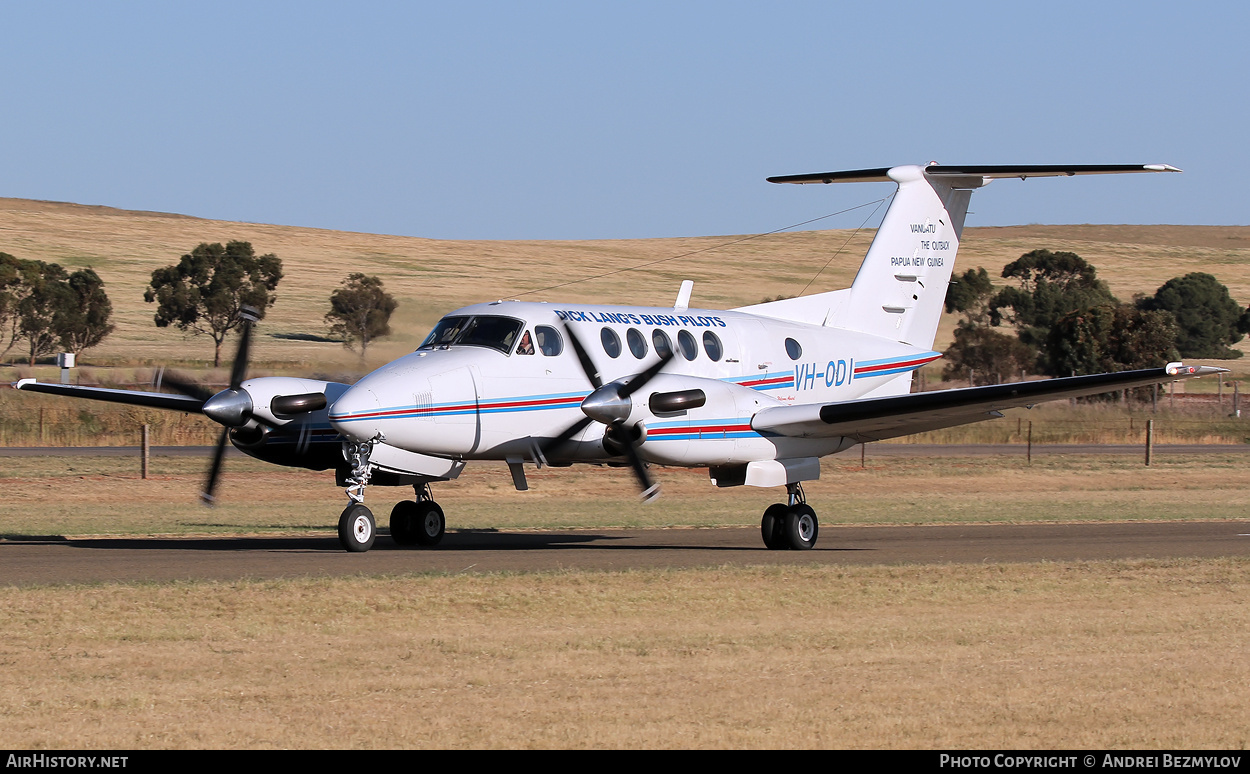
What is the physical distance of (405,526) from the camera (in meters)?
21.2

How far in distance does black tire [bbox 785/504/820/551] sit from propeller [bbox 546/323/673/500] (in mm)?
2752

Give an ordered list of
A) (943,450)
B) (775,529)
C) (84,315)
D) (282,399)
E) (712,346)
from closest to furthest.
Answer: (282,399)
(775,529)
(712,346)
(943,450)
(84,315)

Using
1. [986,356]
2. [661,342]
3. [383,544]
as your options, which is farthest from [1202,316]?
[383,544]

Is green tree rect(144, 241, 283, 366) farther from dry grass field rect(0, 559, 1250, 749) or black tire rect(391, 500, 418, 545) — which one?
dry grass field rect(0, 559, 1250, 749)

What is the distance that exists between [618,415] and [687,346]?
282 centimetres

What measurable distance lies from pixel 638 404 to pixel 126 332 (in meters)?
70.3

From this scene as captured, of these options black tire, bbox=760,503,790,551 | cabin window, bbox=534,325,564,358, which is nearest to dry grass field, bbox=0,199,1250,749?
cabin window, bbox=534,325,564,358

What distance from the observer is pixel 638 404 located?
19.4 m

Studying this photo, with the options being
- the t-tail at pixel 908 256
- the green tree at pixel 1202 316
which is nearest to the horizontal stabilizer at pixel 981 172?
the t-tail at pixel 908 256

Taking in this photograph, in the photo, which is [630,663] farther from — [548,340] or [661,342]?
[661,342]

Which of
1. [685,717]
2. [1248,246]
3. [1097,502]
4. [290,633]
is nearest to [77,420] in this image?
A: [1097,502]

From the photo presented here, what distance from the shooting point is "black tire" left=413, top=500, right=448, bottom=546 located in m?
21.2

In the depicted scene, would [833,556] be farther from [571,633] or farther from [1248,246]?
[1248,246]
